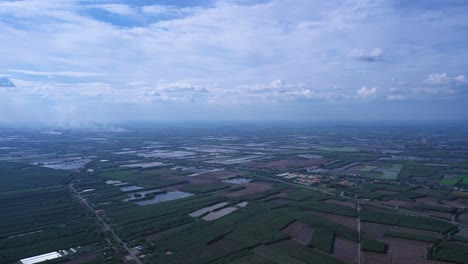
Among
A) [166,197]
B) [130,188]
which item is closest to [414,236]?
[166,197]

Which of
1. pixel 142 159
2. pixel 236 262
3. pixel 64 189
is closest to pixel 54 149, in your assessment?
pixel 142 159

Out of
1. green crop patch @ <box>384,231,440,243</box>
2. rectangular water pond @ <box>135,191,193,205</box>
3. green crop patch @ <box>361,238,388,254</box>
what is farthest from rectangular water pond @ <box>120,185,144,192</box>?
green crop patch @ <box>384,231,440,243</box>

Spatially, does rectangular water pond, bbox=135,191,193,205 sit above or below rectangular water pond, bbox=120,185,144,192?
below

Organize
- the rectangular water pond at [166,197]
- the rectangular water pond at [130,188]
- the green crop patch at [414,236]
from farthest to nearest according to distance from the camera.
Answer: the rectangular water pond at [130,188] < the rectangular water pond at [166,197] < the green crop patch at [414,236]

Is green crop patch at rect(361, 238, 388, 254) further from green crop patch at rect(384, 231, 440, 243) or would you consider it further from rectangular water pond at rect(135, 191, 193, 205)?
rectangular water pond at rect(135, 191, 193, 205)

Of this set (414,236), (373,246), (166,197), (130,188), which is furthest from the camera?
(130,188)

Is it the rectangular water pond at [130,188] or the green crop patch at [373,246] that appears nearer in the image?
the green crop patch at [373,246]

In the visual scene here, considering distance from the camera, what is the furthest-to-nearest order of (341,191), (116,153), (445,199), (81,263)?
(116,153) → (341,191) → (445,199) → (81,263)

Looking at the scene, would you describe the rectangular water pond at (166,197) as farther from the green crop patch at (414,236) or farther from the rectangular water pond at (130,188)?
the green crop patch at (414,236)

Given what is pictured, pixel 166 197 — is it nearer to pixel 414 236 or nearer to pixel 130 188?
pixel 130 188

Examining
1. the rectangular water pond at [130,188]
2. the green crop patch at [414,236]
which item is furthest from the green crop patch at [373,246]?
the rectangular water pond at [130,188]

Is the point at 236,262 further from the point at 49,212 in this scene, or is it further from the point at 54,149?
the point at 54,149
